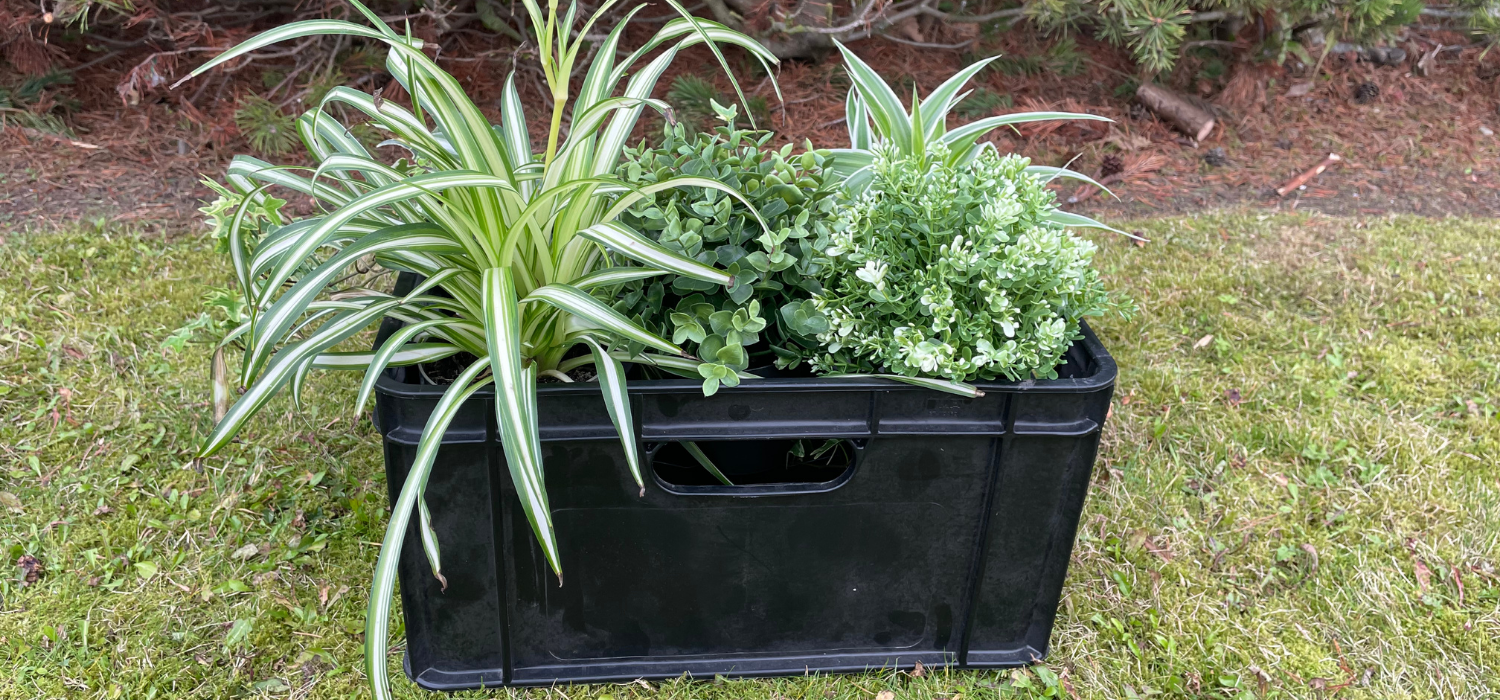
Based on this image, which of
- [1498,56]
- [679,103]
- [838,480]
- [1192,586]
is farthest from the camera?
[1498,56]

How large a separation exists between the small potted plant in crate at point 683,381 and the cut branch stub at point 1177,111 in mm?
2636

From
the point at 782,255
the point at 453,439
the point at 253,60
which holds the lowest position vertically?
the point at 253,60

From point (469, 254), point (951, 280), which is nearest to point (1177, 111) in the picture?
point (951, 280)

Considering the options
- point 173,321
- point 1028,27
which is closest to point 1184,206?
point 1028,27

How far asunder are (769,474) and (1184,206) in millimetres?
2342

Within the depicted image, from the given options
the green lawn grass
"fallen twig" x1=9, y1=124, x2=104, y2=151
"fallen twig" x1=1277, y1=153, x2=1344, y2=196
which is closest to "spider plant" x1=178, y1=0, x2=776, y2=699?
the green lawn grass

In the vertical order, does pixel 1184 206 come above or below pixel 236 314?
below

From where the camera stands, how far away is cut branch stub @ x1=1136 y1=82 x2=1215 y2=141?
355 centimetres

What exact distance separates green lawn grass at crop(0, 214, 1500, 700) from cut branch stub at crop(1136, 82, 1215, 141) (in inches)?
47.2

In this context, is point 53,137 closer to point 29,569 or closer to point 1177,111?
point 29,569

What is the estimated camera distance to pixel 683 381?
1127 millimetres

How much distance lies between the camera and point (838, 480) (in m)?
1.23

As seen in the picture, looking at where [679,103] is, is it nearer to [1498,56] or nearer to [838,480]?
[838,480]

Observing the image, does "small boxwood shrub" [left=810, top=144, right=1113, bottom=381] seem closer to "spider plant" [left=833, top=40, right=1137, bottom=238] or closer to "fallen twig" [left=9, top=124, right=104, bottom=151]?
"spider plant" [left=833, top=40, right=1137, bottom=238]
